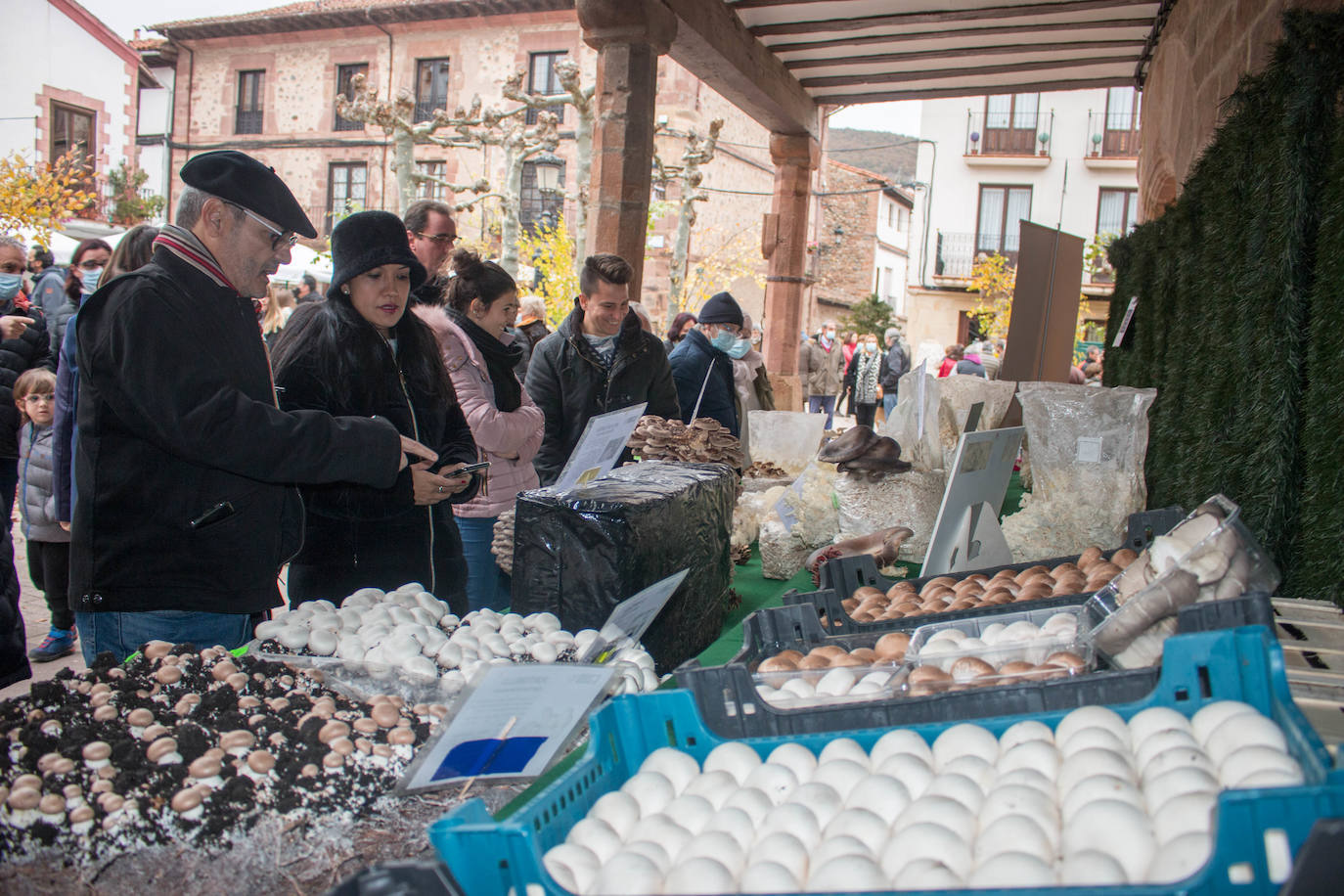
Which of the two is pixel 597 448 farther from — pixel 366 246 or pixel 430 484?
pixel 366 246

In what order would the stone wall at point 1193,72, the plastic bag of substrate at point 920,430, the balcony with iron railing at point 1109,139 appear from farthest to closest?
the balcony with iron railing at point 1109,139 < the stone wall at point 1193,72 < the plastic bag of substrate at point 920,430

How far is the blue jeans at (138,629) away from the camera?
191 centimetres

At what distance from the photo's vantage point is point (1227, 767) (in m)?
0.94

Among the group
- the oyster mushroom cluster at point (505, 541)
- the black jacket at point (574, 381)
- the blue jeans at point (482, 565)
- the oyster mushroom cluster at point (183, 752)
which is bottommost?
the blue jeans at point (482, 565)

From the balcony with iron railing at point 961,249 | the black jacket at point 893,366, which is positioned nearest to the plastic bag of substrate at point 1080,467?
the black jacket at point 893,366

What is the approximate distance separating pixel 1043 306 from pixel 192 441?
4638mm

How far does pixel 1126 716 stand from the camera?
3.77 feet

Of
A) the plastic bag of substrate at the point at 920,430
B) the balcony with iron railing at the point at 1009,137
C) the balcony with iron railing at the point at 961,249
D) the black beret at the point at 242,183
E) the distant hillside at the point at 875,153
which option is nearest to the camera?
the black beret at the point at 242,183

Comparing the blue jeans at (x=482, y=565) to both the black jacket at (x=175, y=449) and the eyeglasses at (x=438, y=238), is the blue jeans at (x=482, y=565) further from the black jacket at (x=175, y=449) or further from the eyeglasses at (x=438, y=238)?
the black jacket at (x=175, y=449)

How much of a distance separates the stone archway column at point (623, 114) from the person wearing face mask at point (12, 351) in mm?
→ 3164

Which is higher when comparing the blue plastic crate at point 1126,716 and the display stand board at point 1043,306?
the display stand board at point 1043,306

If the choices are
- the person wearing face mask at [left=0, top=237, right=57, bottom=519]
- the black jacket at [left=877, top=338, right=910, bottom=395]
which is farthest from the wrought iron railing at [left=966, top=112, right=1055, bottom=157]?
the person wearing face mask at [left=0, top=237, right=57, bottom=519]

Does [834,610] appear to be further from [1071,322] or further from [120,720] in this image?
[1071,322]

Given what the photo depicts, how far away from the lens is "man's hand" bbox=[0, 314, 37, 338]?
16.8ft
